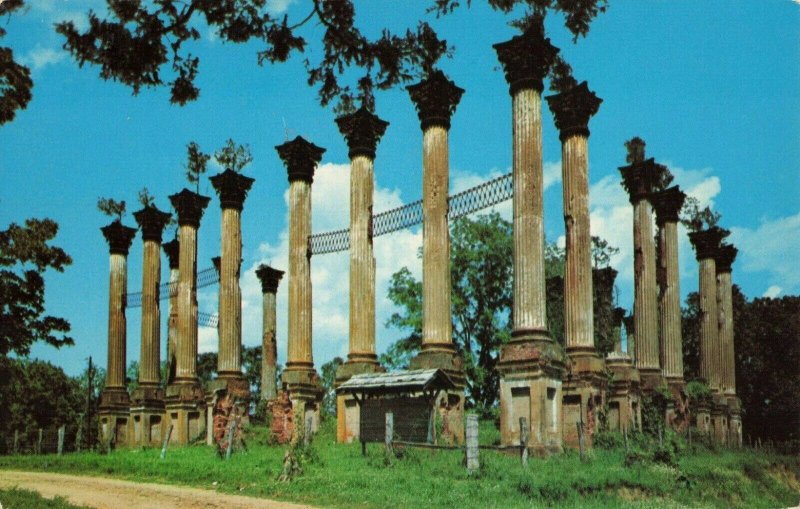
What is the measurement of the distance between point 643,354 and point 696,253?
9.12m

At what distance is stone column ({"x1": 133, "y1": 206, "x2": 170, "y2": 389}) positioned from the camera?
3569cm

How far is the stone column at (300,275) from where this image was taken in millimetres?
27703

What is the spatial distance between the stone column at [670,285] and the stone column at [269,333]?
15.9m

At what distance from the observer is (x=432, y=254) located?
2345cm

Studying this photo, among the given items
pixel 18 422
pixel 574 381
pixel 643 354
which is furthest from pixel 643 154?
pixel 18 422

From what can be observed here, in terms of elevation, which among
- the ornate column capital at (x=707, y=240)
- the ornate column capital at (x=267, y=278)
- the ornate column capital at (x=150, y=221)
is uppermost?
the ornate column capital at (x=150, y=221)

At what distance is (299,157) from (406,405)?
1250 cm

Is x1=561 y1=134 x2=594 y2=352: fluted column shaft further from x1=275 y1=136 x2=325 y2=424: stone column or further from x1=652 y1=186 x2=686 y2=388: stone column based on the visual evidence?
x1=652 y1=186 x2=686 y2=388: stone column

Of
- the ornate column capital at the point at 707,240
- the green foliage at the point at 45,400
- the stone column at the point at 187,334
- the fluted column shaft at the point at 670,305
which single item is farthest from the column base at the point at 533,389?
the green foliage at the point at 45,400

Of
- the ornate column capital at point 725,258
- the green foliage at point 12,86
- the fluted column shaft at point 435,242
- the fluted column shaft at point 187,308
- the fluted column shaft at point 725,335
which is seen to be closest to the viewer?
the green foliage at point 12,86

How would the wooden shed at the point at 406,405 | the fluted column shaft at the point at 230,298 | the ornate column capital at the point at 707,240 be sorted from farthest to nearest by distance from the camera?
1. the ornate column capital at the point at 707,240
2. the fluted column shaft at the point at 230,298
3. the wooden shed at the point at 406,405

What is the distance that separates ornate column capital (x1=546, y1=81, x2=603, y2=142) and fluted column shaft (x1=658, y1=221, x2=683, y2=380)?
Result: 9.94 meters

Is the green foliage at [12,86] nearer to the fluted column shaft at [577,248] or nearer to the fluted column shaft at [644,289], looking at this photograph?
the fluted column shaft at [577,248]

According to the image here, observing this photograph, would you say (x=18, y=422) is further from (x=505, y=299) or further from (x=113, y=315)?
(x=505, y=299)
